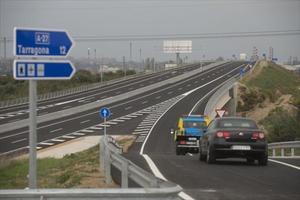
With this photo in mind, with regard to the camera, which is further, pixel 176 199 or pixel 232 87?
pixel 232 87

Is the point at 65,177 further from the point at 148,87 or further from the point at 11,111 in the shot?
the point at 148,87

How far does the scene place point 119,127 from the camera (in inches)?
2376

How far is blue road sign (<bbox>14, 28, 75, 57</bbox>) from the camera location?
845 centimetres

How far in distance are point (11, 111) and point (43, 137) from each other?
25.1 m

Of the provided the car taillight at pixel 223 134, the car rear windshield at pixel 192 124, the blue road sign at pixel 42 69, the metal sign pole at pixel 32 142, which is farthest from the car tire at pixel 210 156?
the car rear windshield at pixel 192 124

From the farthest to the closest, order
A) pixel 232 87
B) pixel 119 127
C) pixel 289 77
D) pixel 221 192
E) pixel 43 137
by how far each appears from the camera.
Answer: pixel 289 77
pixel 232 87
pixel 119 127
pixel 43 137
pixel 221 192

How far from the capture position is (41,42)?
8.66m

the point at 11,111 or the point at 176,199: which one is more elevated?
the point at 176,199

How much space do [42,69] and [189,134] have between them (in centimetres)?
2546

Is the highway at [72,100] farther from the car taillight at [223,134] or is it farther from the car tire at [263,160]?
the car tire at [263,160]

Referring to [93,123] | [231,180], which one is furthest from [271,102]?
[231,180]

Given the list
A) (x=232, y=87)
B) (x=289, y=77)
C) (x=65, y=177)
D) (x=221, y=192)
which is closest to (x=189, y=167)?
Answer: (x=65, y=177)

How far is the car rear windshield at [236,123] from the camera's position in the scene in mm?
18734

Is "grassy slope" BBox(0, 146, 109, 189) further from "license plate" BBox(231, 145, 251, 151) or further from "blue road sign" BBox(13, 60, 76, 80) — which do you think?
"blue road sign" BBox(13, 60, 76, 80)
